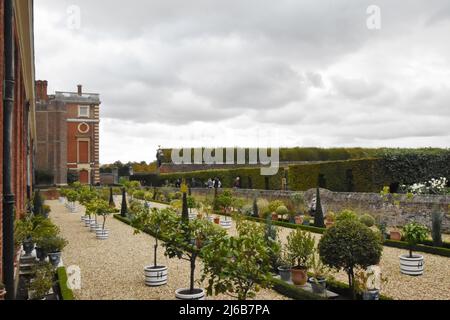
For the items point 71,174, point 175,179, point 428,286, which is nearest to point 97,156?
point 71,174

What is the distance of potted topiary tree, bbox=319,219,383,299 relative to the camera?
6.99 m

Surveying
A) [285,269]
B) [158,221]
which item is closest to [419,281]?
[285,269]

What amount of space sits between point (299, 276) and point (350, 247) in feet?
4.03

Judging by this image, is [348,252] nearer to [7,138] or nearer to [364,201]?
[7,138]

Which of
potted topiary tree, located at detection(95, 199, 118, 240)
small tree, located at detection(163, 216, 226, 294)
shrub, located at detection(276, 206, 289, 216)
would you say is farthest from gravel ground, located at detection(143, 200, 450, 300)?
potted topiary tree, located at detection(95, 199, 118, 240)

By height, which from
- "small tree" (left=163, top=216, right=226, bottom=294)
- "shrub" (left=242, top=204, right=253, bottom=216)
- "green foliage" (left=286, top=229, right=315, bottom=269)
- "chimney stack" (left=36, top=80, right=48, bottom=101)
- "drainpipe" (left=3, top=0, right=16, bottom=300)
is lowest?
"shrub" (left=242, top=204, right=253, bottom=216)

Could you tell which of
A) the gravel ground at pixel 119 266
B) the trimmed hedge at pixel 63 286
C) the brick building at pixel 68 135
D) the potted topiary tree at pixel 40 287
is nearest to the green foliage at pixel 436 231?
the gravel ground at pixel 119 266

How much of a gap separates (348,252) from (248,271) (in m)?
2.48

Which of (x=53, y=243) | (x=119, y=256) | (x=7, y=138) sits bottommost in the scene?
(x=119, y=256)

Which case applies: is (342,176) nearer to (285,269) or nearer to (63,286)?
(285,269)

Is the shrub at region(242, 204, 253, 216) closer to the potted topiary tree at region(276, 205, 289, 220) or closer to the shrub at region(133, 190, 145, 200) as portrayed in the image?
the potted topiary tree at region(276, 205, 289, 220)

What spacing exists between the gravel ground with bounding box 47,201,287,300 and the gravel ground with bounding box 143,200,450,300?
2.21 m
